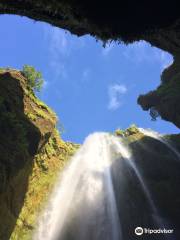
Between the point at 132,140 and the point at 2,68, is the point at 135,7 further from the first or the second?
the point at 132,140

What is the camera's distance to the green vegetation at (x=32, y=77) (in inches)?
930

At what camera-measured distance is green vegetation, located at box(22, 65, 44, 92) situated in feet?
77.5

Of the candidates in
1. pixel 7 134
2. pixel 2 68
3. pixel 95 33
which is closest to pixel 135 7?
pixel 95 33

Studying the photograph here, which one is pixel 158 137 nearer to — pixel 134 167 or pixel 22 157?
pixel 134 167

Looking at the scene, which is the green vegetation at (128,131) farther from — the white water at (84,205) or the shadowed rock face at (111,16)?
the shadowed rock face at (111,16)

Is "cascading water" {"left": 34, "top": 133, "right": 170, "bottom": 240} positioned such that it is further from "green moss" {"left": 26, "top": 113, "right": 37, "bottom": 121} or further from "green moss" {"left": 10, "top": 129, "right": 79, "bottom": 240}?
"green moss" {"left": 26, "top": 113, "right": 37, "bottom": 121}

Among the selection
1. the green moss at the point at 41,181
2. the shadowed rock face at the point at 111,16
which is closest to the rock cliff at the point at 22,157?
the green moss at the point at 41,181

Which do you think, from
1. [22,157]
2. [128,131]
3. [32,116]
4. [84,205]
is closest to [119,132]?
[128,131]

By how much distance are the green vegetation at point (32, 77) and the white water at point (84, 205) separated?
703cm

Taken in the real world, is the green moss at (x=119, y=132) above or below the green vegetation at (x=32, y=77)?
above

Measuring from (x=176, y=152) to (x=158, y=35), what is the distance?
17030mm

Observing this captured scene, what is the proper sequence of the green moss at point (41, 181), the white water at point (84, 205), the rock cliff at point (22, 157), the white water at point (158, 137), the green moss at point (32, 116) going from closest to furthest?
the rock cliff at point (22, 157), the green moss at point (41, 181), the white water at point (84, 205), the green moss at point (32, 116), the white water at point (158, 137)

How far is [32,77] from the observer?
23781 mm

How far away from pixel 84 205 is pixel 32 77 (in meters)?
8.99
